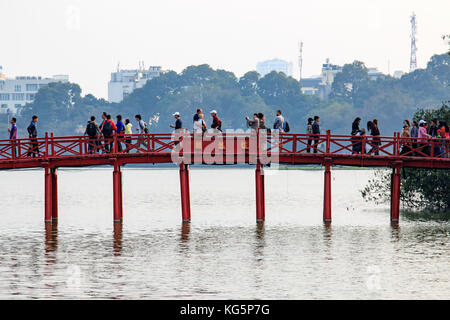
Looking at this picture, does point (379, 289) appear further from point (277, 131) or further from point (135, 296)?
point (277, 131)

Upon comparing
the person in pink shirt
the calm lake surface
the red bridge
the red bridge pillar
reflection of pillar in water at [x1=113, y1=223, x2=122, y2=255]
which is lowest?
the calm lake surface

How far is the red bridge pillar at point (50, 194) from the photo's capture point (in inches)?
1690

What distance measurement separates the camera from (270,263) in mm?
33531

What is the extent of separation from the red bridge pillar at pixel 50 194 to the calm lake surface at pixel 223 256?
738 millimetres

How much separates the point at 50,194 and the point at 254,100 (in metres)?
126

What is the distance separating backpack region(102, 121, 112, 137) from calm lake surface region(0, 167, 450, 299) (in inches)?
180

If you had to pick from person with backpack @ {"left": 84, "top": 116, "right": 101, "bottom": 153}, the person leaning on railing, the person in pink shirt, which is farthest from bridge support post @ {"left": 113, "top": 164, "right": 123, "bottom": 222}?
the person in pink shirt

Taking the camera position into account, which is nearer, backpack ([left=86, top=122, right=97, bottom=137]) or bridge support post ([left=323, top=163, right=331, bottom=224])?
backpack ([left=86, top=122, right=97, bottom=137])

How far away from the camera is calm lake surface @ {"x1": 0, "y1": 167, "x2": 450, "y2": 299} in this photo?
Result: 2841cm

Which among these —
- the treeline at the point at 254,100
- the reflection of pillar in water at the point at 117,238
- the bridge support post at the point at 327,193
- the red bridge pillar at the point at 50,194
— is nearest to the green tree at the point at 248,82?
the treeline at the point at 254,100

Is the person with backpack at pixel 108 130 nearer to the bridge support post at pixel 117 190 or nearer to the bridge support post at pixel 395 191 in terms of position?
the bridge support post at pixel 117 190

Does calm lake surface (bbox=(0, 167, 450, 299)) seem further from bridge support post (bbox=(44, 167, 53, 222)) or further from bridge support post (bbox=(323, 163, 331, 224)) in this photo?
bridge support post (bbox=(44, 167, 53, 222))

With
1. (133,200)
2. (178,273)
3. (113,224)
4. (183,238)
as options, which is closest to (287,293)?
(178,273)

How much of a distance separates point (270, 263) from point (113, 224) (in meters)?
15.0
